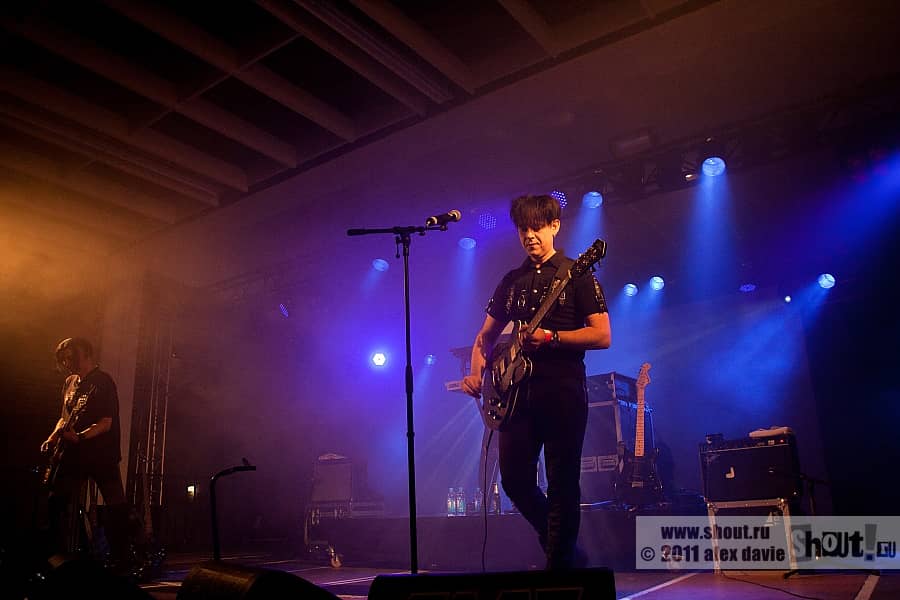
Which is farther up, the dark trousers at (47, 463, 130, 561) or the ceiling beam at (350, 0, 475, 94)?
the ceiling beam at (350, 0, 475, 94)

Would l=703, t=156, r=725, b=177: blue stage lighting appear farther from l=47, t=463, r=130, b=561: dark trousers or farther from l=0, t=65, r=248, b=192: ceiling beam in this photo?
l=47, t=463, r=130, b=561: dark trousers

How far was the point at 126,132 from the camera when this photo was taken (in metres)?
6.19

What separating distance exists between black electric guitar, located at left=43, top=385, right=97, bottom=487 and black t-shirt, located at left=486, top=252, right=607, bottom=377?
362cm

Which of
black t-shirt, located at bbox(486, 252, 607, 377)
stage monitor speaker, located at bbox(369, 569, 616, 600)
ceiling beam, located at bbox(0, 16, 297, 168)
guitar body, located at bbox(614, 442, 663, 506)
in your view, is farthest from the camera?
guitar body, located at bbox(614, 442, 663, 506)

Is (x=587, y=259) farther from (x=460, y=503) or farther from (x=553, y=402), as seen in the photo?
(x=460, y=503)

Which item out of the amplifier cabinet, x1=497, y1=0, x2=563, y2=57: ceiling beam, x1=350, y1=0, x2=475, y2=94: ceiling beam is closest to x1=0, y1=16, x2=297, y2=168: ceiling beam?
x1=350, y1=0, x2=475, y2=94: ceiling beam

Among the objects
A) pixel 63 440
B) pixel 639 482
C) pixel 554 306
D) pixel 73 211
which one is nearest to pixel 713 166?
pixel 639 482

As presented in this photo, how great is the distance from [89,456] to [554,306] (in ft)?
13.1

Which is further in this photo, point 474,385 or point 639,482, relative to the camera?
point 639,482

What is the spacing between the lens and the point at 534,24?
4.89 m


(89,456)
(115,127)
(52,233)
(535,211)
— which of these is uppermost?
(115,127)

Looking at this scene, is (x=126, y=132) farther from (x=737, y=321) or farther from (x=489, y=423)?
(x=737, y=321)

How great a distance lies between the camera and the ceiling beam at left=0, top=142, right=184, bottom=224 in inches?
260

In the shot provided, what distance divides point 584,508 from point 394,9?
4353 mm
